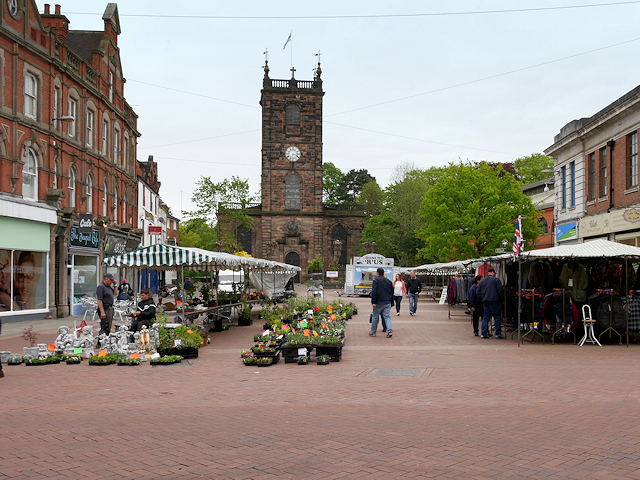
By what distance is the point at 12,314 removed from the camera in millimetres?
21734

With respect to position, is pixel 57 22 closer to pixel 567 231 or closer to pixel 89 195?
pixel 89 195

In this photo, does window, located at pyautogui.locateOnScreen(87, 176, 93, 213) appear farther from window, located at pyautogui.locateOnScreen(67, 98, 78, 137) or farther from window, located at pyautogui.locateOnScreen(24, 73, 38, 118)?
window, located at pyautogui.locateOnScreen(24, 73, 38, 118)

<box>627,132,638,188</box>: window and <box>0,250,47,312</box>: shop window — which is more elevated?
<box>627,132,638,188</box>: window

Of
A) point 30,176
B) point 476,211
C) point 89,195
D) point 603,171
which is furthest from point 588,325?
point 476,211

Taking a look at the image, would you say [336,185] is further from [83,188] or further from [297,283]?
[83,188]

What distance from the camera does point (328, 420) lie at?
7.20m

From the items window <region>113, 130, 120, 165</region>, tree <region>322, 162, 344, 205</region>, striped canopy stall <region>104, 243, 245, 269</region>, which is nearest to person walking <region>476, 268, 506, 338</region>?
striped canopy stall <region>104, 243, 245, 269</region>

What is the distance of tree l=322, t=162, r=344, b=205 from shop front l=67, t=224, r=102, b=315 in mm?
78553

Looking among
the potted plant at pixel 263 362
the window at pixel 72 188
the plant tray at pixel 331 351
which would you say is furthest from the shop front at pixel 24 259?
the plant tray at pixel 331 351

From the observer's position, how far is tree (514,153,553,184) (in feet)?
219

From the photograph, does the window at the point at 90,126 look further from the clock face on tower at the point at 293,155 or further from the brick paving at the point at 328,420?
the clock face on tower at the point at 293,155

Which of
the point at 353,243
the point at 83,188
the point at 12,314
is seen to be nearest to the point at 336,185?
the point at 353,243

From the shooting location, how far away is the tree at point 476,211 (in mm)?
40938

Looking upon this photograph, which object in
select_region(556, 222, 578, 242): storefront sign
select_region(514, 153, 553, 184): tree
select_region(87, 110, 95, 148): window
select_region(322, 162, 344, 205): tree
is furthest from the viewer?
select_region(322, 162, 344, 205): tree
